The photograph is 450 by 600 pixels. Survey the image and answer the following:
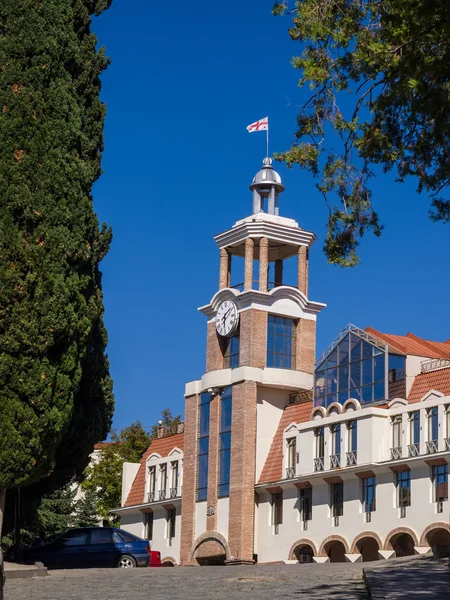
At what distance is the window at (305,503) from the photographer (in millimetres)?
48656

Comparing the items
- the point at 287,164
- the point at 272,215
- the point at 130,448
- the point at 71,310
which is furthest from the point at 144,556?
the point at 130,448

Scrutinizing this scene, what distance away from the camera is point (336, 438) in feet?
156

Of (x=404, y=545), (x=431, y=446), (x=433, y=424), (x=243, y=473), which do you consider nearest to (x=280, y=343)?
(x=243, y=473)

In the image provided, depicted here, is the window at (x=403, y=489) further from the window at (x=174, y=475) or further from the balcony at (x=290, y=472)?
the window at (x=174, y=475)

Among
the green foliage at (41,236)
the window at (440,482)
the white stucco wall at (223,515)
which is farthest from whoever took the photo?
the white stucco wall at (223,515)

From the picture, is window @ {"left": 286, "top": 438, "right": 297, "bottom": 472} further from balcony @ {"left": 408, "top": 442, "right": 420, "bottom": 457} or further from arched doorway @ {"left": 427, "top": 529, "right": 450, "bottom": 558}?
arched doorway @ {"left": 427, "top": 529, "right": 450, "bottom": 558}

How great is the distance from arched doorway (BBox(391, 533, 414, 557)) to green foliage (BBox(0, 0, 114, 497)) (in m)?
23.6

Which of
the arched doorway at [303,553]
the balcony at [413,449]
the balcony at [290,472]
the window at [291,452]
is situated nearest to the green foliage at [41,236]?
the balcony at [413,449]

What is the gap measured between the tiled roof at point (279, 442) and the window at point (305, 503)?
1.44 m

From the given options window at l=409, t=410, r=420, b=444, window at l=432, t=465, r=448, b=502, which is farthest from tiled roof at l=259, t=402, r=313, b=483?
window at l=432, t=465, r=448, b=502

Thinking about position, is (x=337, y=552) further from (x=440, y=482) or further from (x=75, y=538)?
(x=75, y=538)

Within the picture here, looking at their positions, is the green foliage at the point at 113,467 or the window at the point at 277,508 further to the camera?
the green foliage at the point at 113,467

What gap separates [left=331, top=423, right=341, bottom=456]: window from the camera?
47156mm

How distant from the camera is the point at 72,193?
2234cm
